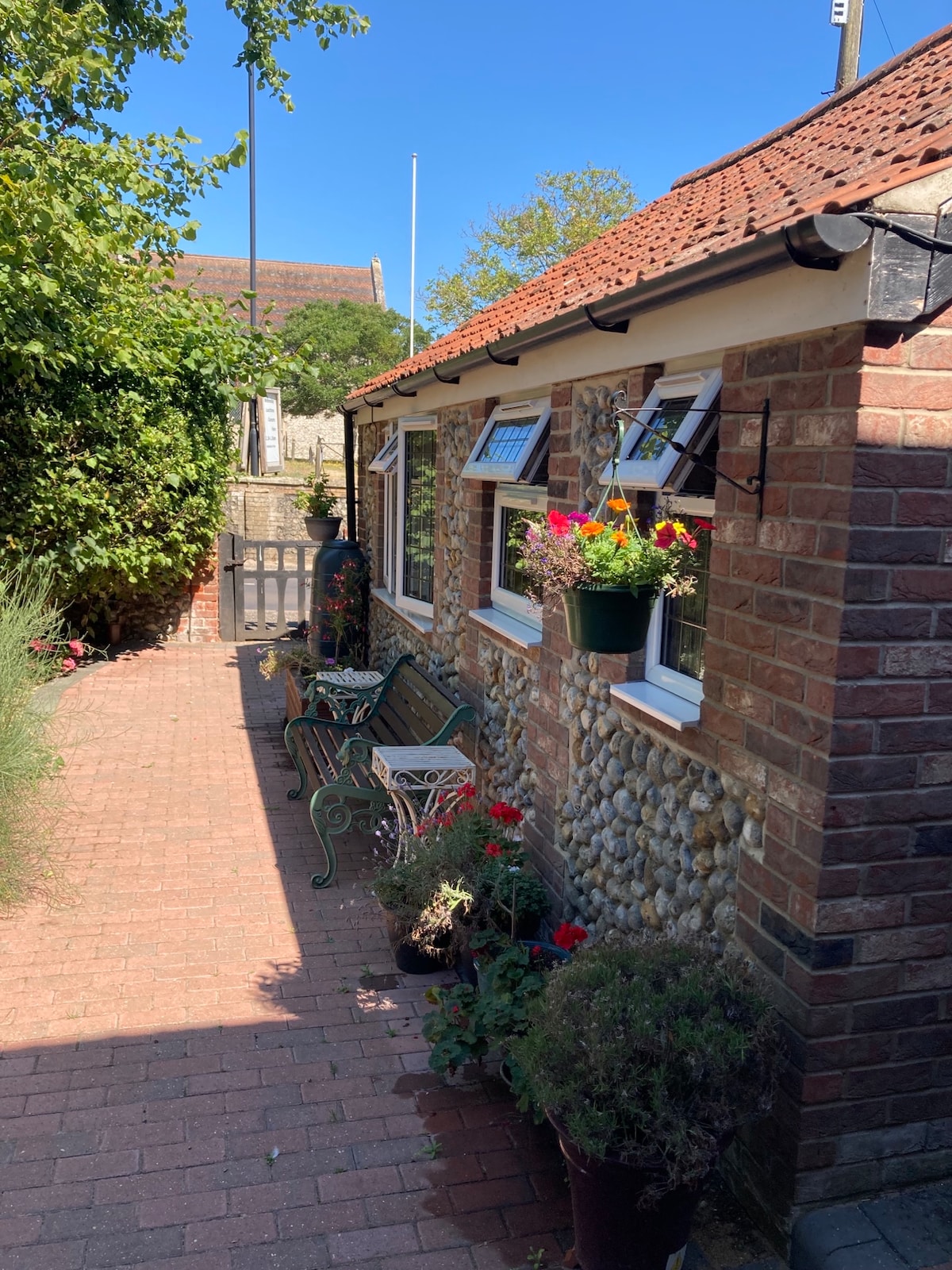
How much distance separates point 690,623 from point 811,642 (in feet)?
3.37

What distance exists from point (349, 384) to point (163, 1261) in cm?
3478

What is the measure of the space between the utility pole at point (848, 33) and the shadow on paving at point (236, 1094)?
6900 mm

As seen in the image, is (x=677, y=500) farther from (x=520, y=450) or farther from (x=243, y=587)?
(x=243, y=587)

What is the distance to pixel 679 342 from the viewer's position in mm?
3104

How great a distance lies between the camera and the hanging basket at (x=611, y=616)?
306cm

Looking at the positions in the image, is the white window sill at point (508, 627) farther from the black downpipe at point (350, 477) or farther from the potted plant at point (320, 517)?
the potted plant at point (320, 517)

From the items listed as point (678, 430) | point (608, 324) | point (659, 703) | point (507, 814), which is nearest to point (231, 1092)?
point (507, 814)

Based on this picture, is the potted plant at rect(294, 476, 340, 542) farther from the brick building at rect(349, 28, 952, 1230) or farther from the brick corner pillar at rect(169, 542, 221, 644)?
the brick building at rect(349, 28, 952, 1230)

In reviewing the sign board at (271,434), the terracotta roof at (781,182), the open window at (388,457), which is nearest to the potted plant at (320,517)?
the open window at (388,457)

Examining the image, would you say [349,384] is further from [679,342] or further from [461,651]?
[679,342]

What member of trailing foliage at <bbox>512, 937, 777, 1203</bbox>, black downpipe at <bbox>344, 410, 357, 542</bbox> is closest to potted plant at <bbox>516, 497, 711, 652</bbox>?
trailing foliage at <bbox>512, 937, 777, 1203</bbox>

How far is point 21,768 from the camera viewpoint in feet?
16.3

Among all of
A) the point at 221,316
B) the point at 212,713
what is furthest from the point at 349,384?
the point at 212,713

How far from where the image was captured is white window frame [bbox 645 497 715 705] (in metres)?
3.29
